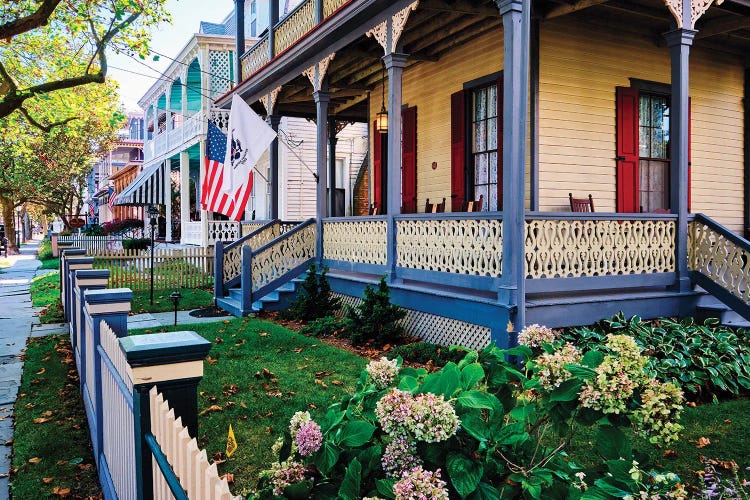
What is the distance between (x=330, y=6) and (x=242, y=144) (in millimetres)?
3483

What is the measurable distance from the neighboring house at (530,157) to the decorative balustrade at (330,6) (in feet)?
0.20

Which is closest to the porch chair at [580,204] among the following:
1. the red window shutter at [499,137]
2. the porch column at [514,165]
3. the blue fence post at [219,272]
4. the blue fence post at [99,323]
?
the red window shutter at [499,137]

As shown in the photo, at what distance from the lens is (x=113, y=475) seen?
382cm

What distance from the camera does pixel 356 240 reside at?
11328 millimetres

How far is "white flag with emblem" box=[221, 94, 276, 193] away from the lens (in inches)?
510

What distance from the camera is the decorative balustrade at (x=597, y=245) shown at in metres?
7.80

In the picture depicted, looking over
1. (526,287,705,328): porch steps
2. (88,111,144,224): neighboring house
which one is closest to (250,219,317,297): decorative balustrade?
(526,287,705,328): porch steps

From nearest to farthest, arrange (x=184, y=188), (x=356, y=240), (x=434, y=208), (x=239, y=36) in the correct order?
(x=356, y=240), (x=434, y=208), (x=239, y=36), (x=184, y=188)

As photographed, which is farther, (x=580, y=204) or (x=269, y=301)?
(x=269, y=301)

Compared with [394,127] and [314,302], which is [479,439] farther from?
[314,302]

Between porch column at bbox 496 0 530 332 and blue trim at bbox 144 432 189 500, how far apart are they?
547 cm

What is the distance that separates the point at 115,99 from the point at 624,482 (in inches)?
882

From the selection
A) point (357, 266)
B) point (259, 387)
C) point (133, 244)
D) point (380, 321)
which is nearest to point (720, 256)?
point (380, 321)

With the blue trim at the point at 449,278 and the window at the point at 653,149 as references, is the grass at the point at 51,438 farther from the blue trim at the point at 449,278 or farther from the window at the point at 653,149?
the window at the point at 653,149
